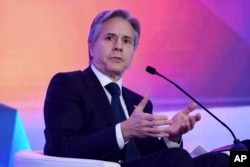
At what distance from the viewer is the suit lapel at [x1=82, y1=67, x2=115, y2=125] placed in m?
1.89

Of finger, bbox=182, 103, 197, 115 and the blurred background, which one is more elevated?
the blurred background

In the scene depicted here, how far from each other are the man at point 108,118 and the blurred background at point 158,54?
21.8 inches

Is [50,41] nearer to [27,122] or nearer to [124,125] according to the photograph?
[27,122]

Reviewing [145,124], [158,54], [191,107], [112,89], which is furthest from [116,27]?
[158,54]

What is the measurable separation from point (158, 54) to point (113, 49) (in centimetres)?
83

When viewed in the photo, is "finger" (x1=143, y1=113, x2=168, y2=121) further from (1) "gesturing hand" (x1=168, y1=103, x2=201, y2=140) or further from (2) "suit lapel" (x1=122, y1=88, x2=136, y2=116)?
(2) "suit lapel" (x1=122, y1=88, x2=136, y2=116)

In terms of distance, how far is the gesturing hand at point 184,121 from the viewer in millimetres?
1747

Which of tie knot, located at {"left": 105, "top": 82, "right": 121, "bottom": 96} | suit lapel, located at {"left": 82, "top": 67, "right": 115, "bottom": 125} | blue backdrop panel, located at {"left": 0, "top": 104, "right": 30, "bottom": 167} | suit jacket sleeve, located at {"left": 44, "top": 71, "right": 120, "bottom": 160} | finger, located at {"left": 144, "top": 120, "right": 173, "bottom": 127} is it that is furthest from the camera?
blue backdrop panel, located at {"left": 0, "top": 104, "right": 30, "bottom": 167}

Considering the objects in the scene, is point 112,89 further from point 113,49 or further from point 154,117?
point 154,117

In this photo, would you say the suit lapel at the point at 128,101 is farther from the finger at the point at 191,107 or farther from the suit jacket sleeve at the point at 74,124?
the finger at the point at 191,107

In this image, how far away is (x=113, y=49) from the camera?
80.4 inches

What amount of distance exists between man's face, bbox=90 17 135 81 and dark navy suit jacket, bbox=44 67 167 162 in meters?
0.07

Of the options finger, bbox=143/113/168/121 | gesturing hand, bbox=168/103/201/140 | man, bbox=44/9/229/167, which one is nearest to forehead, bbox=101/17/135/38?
man, bbox=44/9/229/167

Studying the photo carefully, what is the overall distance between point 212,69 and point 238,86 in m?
0.20
